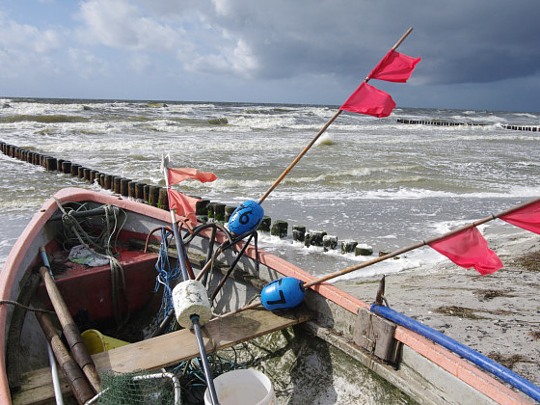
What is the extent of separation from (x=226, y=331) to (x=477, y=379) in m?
1.89

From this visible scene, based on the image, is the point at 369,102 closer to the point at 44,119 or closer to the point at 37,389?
the point at 37,389

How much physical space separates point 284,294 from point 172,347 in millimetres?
1026

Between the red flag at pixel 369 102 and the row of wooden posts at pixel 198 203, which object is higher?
the red flag at pixel 369 102

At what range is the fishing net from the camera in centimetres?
260

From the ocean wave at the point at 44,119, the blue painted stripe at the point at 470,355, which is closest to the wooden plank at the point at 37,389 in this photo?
the blue painted stripe at the point at 470,355

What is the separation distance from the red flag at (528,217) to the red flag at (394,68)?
6.08 feet

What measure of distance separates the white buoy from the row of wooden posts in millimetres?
2836

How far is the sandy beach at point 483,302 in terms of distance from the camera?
15.5ft

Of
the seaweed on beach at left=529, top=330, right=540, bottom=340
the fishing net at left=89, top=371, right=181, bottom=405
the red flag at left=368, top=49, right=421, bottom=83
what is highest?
the red flag at left=368, top=49, right=421, bottom=83

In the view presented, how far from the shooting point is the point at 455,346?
2879mm

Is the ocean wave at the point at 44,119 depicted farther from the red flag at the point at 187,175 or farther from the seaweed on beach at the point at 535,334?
the seaweed on beach at the point at 535,334

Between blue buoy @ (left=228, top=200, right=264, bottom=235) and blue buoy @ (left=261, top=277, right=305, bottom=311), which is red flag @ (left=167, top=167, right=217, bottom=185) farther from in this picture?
blue buoy @ (left=261, top=277, right=305, bottom=311)

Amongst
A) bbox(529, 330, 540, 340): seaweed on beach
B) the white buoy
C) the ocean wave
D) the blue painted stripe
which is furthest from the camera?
the ocean wave

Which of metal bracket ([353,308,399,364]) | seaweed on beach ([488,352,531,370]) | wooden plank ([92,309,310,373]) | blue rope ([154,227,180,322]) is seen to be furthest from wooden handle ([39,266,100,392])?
seaweed on beach ([488,352,531,370])
